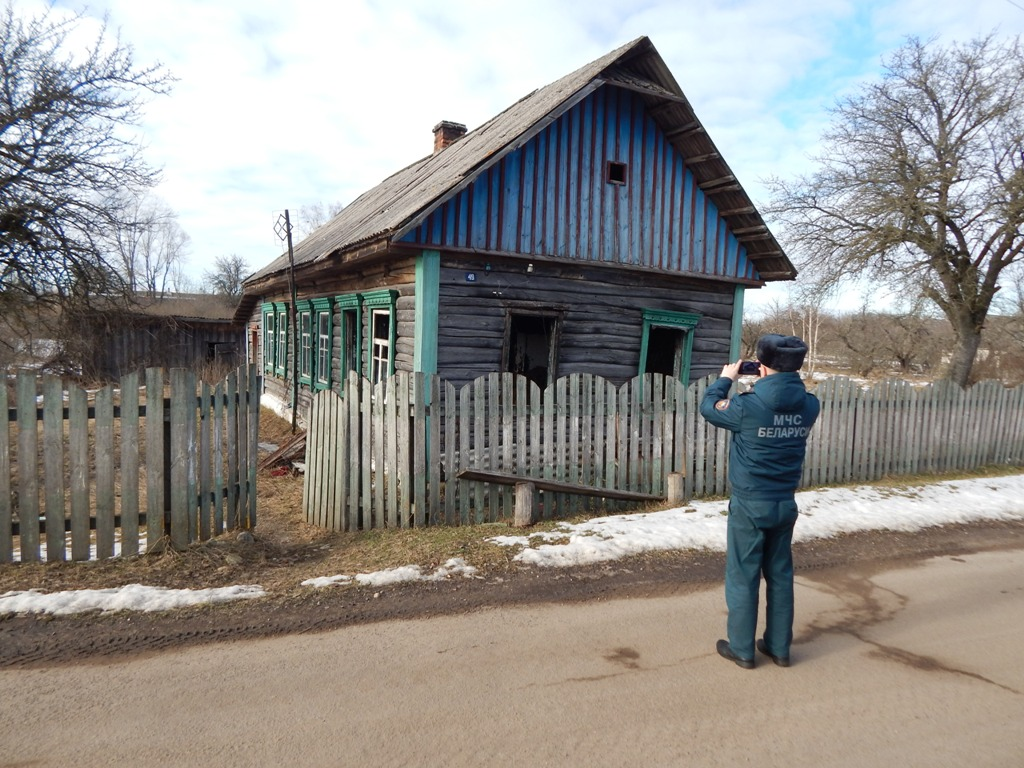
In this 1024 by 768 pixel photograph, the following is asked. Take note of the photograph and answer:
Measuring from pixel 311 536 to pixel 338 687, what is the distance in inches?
130

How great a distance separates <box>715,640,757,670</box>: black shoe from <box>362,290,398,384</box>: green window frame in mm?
6136

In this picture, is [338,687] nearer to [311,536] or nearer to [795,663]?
[795,663]

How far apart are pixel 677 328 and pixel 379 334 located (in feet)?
16.0

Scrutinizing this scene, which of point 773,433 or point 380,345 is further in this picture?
point 380,345

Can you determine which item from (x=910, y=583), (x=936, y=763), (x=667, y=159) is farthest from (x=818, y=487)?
(x=936, y=763)

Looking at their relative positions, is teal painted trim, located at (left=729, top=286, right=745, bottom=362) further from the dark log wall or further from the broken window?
the broken window

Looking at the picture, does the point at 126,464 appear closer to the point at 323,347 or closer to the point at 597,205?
the point at 597,205

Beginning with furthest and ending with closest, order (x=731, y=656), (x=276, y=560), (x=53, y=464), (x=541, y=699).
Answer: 1. (x=276, y=560)
2. (x=53, y=464)
3. (x=731, y=656)
4. (x=541, y=699)

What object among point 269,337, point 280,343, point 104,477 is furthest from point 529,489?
point 269,337

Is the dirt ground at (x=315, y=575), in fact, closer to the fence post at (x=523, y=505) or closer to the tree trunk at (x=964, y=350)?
the fence post at (x=523, y=505)

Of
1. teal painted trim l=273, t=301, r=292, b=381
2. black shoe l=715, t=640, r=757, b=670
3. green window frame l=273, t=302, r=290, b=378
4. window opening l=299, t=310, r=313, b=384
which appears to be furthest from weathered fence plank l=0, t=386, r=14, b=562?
green window frame l=273, t=302, r=290, b=378

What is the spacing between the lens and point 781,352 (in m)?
3.69

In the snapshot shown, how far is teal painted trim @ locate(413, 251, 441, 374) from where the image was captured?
8.23 meters

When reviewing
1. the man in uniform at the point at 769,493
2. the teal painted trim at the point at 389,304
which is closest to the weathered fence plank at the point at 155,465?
the teal painted trim at the point at 389,304
